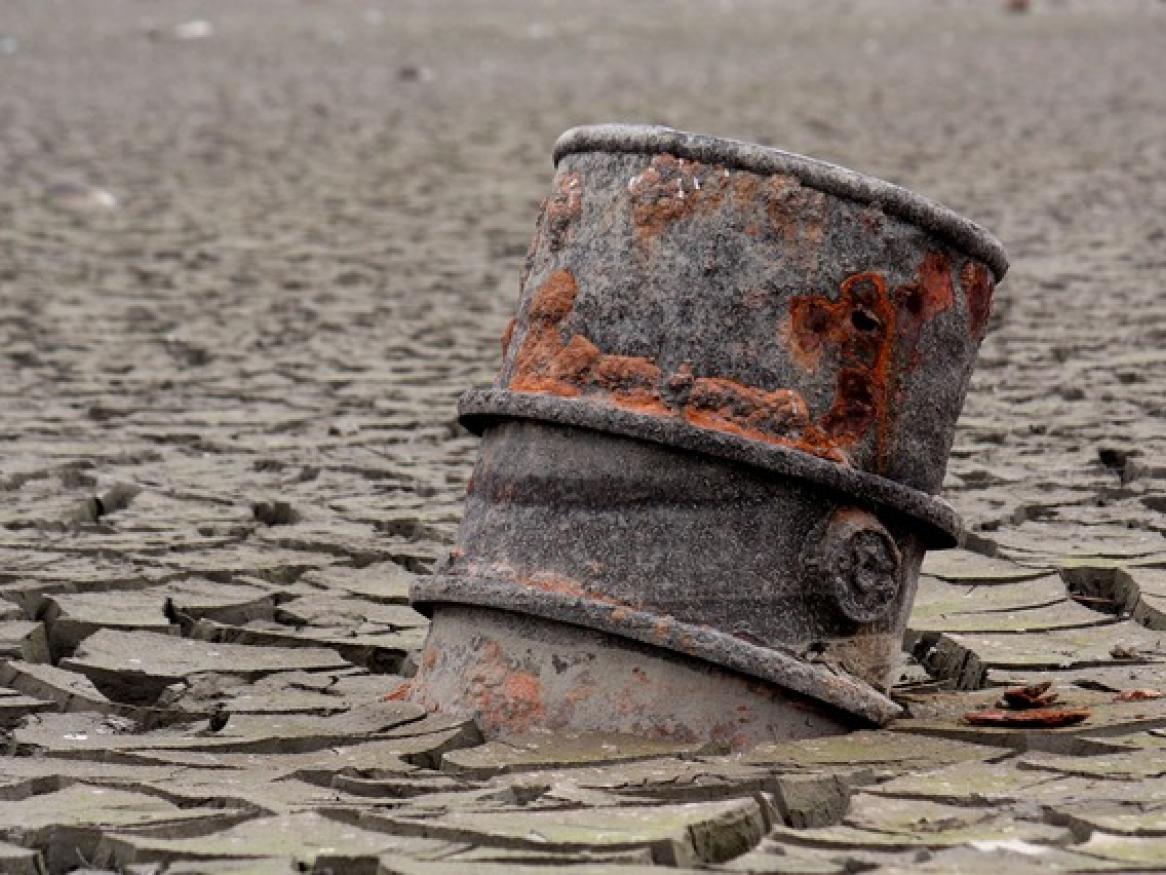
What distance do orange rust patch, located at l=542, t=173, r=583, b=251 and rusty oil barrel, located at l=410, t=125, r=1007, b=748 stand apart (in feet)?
0.21

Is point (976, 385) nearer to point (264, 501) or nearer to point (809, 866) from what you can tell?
point (264, 501)

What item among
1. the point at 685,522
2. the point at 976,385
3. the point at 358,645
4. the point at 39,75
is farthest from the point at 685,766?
the point at 39,75

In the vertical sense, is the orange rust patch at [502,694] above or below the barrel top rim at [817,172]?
below

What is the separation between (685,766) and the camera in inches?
135

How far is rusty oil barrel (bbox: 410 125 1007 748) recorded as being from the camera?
3.61 meters

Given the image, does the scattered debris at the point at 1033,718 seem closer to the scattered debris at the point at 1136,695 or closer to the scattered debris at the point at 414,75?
the scattered debris at the point at 1136,695

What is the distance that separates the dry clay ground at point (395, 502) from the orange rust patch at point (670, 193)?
791 millimetres

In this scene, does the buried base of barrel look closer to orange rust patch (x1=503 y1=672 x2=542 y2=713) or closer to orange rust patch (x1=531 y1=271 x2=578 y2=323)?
orange rust patch (x1=503 y1=672 x2=542 y2=713)

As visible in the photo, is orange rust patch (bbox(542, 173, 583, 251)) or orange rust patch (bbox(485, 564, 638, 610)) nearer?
orange rust patch (bbox(485, 564, 638, 610))

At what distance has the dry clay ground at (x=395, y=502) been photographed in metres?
3.16

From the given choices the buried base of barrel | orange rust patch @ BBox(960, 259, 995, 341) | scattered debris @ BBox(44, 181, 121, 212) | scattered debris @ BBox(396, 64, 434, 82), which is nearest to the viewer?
the buried base of barrel

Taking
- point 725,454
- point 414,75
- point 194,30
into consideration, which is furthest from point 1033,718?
point 194,30

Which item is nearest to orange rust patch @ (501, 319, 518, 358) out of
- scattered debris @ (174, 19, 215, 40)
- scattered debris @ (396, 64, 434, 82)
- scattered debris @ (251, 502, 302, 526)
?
scattered debris @ (251, 502, 302, 526)

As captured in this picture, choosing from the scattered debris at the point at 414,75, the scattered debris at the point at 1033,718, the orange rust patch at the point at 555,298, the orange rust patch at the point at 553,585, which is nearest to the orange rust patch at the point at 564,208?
the orange rust patch at the point at 555,298
